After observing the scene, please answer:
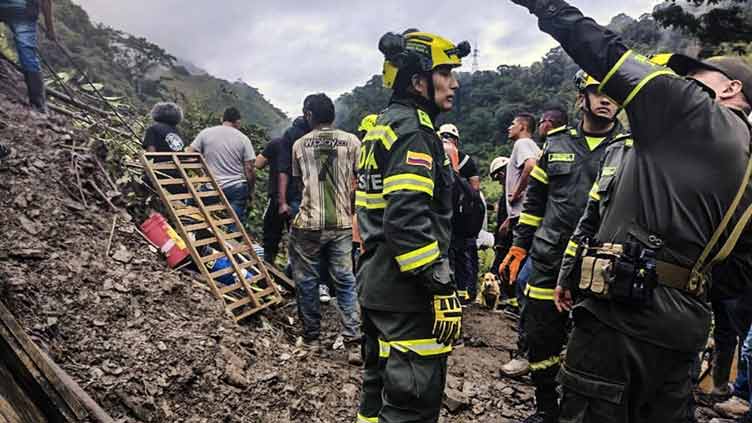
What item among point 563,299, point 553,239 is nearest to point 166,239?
point 553,239

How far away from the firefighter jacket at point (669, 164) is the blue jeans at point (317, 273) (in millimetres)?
2710

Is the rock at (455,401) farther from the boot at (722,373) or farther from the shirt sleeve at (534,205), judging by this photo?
the boot at (722,373)

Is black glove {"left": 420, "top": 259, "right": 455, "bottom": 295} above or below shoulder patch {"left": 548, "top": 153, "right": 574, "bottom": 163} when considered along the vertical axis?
below

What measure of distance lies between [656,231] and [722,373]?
2.87 meters

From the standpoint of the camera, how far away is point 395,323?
2193mm

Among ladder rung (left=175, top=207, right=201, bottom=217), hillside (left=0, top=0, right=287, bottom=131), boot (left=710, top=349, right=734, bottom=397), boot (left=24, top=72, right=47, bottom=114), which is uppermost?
hillside (left=0, top=0, right=287, bottom=131)

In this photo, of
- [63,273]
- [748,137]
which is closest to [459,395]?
[748,137]

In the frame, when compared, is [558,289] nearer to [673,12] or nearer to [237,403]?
[237,403]

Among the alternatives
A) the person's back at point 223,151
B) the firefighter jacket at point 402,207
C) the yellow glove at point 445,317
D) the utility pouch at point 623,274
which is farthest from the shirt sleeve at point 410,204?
the person's back at point 223,151

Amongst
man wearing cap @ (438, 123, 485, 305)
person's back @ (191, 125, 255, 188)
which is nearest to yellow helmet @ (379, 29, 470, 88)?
man wearing cap @ (438, 123, 485, 305)

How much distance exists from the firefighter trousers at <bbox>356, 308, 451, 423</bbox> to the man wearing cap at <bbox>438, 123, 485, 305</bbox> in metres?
2.57

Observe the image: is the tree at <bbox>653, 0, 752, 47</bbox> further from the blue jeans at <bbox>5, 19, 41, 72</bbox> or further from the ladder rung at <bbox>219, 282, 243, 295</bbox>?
the blue jeans at <bbox>5, 19, 41, 72</bbox>

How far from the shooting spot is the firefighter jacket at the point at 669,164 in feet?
5.46

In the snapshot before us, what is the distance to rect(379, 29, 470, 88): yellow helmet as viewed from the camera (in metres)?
2.29
